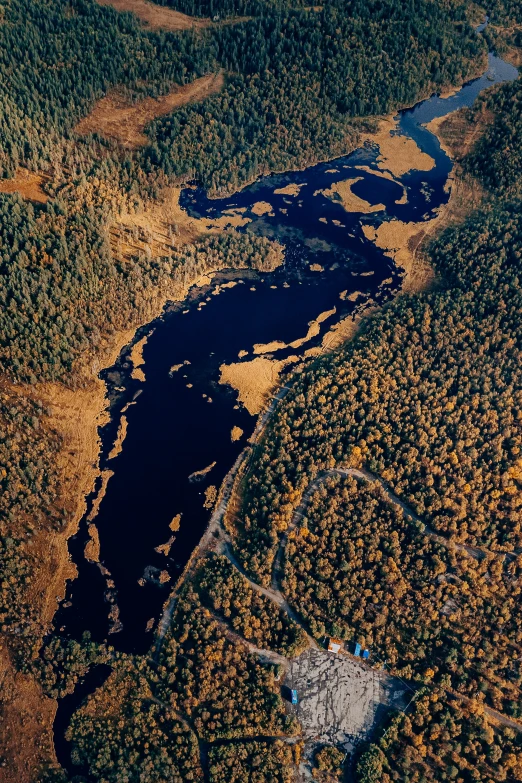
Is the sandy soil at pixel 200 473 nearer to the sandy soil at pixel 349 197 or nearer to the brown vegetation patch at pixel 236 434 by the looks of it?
the brown vegetation patch at pixel 236 434

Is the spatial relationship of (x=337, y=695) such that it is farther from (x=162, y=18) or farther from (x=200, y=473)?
(x=162, y=18)

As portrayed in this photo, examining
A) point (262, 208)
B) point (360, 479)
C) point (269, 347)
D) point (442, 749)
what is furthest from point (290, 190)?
point (442, 749)

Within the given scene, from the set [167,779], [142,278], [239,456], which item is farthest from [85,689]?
[142,278]

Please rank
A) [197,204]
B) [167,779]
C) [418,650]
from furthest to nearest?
1. [197,204]
2. [418,650]
3. [167,779]

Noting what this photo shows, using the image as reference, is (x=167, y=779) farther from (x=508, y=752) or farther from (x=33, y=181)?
(x=33, y=181)

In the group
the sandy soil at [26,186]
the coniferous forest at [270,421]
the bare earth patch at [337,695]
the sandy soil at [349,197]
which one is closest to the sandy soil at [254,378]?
the coniferous forest at [270,421]

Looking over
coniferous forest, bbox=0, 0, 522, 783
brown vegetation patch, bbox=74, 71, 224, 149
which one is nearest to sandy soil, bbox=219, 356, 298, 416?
coniferous forest, bbox=0, 0, 522, 783
